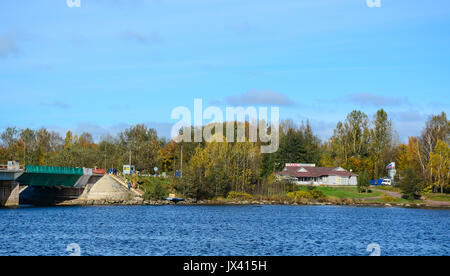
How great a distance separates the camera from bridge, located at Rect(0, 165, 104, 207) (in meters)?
84.8

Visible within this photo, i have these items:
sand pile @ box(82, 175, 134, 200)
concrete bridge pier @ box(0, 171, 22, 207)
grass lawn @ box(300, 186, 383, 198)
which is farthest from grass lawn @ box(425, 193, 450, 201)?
concrete bridge pier @ box(0, 171, 22, 207)

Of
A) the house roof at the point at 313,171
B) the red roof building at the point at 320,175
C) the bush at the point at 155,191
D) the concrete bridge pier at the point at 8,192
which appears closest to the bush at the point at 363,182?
the red roof building at the point at 320,175

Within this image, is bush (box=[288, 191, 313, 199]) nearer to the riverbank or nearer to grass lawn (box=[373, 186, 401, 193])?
the riverbank

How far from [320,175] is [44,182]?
67789 millimetres

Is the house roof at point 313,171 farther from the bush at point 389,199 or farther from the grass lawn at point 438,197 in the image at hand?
the grass lawn at point 438,197

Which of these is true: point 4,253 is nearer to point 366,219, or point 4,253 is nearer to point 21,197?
point 366,219

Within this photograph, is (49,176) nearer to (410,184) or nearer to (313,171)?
(410,184)

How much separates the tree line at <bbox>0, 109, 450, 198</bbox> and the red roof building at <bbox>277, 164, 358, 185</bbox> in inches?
201

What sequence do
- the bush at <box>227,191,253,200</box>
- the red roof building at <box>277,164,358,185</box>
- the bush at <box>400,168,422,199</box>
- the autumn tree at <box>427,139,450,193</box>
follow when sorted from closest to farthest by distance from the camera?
1. the bush at <box>227,191,253,200</box>
2. the bush at <box>400,168,422,199</box>
3. the autumn tree at <box>427,139,450,193</box>
4. the red roof building at <box>277,164,358,185</box>

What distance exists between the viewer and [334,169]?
13962cm

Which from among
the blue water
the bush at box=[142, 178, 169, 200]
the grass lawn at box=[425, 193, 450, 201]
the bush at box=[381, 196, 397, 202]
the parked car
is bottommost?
the blue water

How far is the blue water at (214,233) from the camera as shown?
148ft

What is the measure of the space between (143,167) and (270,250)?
293 ft

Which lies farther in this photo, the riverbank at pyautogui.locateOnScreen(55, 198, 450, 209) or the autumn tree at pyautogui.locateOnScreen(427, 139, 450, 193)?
the autumn tree at pyautogui.locateOnScreen(427, 139, 450, 193)
